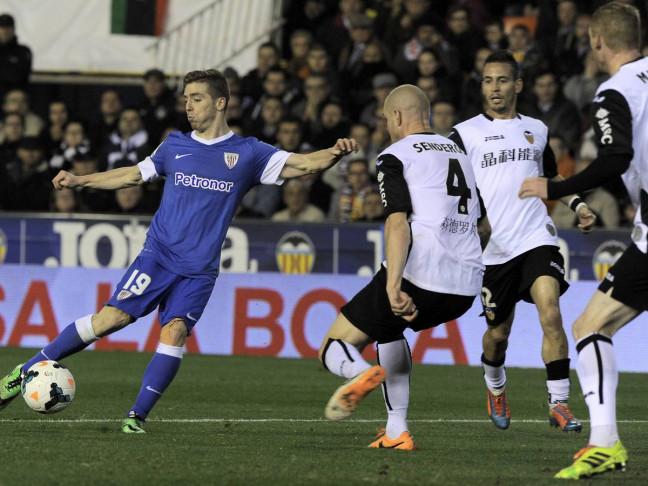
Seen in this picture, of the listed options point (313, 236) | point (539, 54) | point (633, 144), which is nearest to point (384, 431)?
point (633, 144)

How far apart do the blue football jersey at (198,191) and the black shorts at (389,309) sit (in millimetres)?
1334

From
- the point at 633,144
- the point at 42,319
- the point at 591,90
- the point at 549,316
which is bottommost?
the point at 42,319

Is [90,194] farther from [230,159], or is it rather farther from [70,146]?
[230,159]

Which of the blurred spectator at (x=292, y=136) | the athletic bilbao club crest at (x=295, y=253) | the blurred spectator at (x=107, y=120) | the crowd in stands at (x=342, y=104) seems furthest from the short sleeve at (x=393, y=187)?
the blurred spectator at (x=107, y=120)

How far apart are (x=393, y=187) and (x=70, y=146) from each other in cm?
1097

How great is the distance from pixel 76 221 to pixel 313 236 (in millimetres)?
2847

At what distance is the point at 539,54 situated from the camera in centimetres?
1630

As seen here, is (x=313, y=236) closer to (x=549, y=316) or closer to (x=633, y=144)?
(x=549, y=316)

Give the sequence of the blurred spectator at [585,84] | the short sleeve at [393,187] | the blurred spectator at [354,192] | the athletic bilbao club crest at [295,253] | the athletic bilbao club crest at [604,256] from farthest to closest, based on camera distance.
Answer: the blurred spectator at [585,84] < the blurred spectator at [354,192] < the athletic bilbao club crest at [295,253] < the athletic bilbao club crest at [604,256] < the short sleeve at [393,187]

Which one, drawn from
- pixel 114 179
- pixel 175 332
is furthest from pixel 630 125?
pixel 114 179

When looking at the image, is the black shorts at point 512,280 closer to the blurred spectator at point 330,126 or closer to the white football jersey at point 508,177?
the white football jersey at point 508,177

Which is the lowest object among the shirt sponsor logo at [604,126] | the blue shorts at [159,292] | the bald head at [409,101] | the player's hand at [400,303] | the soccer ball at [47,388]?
the soccer ball at [47,388]

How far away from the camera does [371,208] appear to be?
1508cm

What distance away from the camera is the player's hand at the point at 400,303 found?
6.89m
